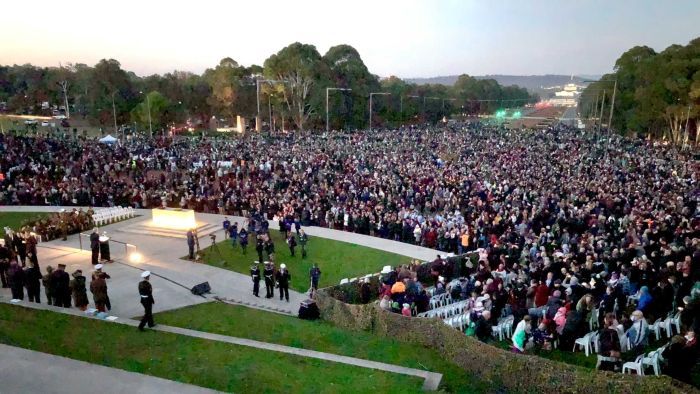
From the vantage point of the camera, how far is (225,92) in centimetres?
7025

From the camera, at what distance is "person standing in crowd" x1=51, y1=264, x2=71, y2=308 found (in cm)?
1111

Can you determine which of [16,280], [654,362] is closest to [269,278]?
[16,280]

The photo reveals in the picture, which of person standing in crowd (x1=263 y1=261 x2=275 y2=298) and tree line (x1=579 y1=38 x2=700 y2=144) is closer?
person standing in crowd (x1=263 y1=261 x2=275 y2=298)

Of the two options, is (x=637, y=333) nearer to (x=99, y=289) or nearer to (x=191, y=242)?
(x=99, y=289)

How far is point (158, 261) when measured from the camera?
17.3 m

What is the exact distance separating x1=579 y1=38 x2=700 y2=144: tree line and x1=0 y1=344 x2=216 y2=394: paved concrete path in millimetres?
41319

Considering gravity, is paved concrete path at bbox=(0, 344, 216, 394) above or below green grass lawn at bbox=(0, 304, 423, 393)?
above

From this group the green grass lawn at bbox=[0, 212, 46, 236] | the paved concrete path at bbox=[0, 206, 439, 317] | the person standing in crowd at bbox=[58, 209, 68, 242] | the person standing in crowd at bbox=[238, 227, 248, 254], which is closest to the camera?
the paved concrete path at bbox=[0, 206, 439, 317]

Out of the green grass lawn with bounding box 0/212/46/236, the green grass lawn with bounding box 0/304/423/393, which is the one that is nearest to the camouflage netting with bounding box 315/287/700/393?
the green grass lawn with bounding box 0/304/423/393

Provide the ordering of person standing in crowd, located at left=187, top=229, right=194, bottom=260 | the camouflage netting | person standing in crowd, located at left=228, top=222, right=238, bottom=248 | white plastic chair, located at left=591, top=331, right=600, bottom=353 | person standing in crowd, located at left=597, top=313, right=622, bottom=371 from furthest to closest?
person standing in crowd, located at left=228, top=222, right=238, bottom=248 < person standing in crowd, located at left=187, top=229, right=194, bottom=260 < white plastic chair, located at left=591, top=331, right=600, bottom=353 < person standing in crowd, located at left=597, top=313, right=622, bottom=371 < the camouflage netting

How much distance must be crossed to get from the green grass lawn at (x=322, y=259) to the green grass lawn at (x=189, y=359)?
6.39 meters

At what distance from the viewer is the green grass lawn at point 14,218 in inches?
874

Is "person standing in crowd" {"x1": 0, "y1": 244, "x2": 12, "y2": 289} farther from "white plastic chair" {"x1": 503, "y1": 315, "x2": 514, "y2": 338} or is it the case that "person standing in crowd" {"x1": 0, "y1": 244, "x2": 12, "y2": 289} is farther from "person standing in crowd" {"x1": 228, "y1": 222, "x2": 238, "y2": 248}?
"white plastic chair" {"x1": 503, "y1": 315, "x2": 514, "y2": 338}

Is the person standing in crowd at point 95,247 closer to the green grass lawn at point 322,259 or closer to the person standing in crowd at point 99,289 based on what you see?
the green grass lawn at point 322,259
